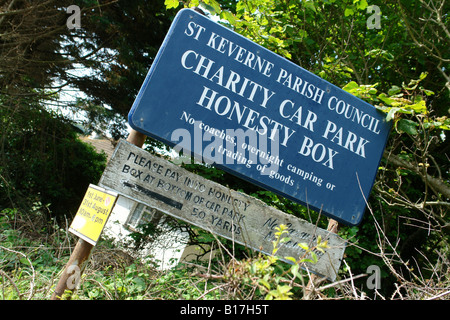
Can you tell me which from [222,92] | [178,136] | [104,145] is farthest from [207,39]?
[104,145]

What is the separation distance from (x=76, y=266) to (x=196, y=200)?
33.7 inches

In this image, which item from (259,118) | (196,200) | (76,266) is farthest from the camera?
(259,118)

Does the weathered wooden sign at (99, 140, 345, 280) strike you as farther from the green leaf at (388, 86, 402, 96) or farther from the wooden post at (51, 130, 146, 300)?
the green leaf at (388, 86, 402, 96)

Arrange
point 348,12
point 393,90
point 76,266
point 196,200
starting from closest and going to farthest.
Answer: point 76,266, point 196,200, point 393,90, point 348,12

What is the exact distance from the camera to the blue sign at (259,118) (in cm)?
235

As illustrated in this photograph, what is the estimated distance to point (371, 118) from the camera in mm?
2990

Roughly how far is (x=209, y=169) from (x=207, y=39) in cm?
403

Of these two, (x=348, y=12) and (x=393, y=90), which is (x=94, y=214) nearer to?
(x=393, y=90)

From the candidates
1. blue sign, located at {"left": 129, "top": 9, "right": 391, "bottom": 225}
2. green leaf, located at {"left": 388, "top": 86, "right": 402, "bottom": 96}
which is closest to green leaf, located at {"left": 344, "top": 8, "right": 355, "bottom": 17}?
green leaf, located at {"left": 388, "top": 86, "right": 402, "bottom": 96}

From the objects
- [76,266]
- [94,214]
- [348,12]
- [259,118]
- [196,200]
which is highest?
[348,12]

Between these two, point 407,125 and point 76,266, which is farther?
point 407,125

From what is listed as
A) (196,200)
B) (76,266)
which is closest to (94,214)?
(76,266)

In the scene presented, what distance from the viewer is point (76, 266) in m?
2.24
